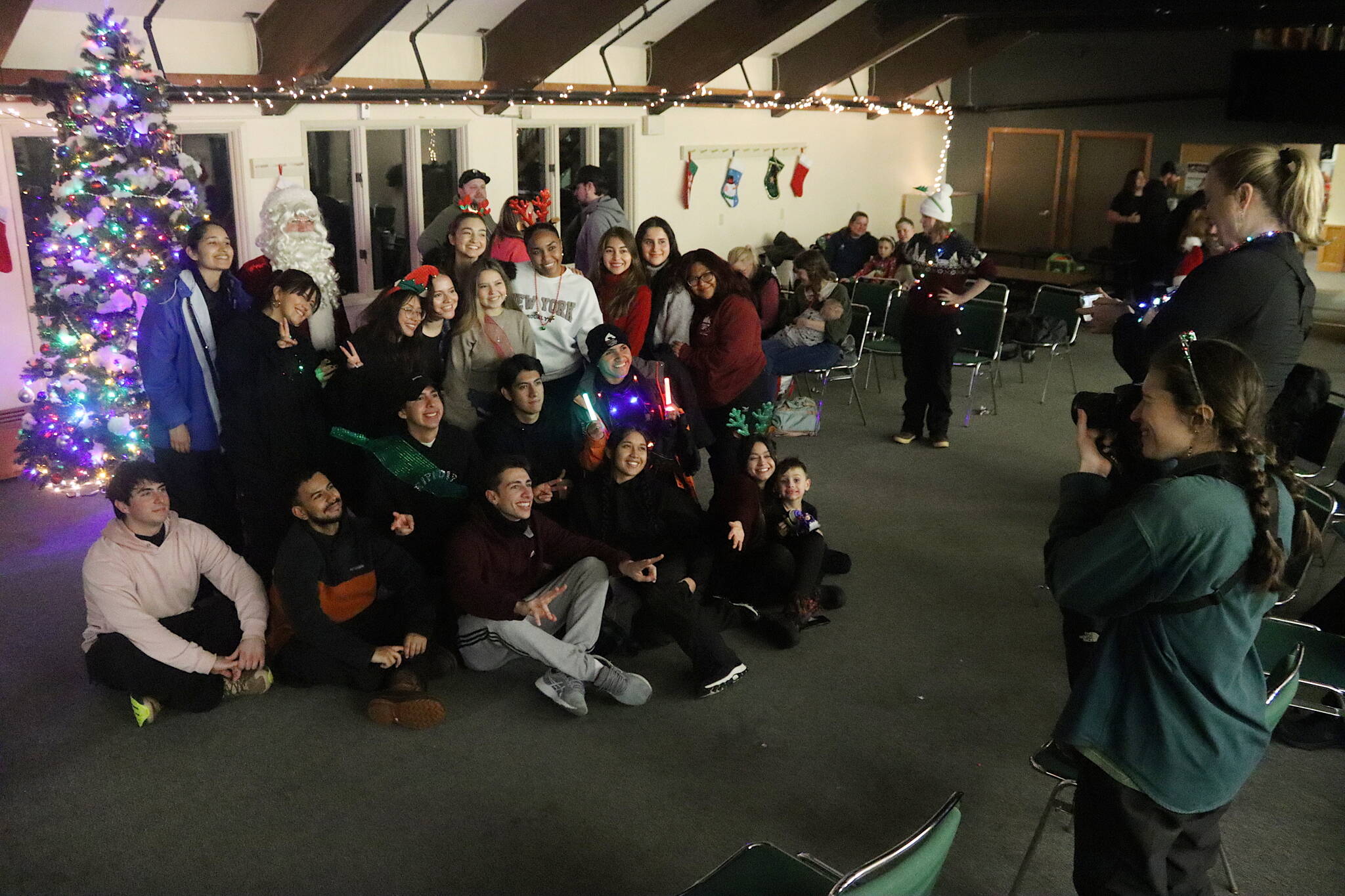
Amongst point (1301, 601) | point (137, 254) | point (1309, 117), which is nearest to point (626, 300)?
point (137, 254)

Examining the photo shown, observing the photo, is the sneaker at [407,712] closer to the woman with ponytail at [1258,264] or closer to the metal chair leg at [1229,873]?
the metal chair leg at [1229,873]

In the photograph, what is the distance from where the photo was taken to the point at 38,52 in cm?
596

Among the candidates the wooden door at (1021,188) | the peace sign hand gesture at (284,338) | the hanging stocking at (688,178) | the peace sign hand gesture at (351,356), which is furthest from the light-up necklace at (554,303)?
the wooden door at (1021,188)

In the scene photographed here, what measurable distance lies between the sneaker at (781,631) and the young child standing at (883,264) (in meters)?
5.06

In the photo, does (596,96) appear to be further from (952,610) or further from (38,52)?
(952,610)

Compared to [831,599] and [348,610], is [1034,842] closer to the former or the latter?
[831,599]

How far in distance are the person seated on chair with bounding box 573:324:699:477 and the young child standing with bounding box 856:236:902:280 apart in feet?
14.8

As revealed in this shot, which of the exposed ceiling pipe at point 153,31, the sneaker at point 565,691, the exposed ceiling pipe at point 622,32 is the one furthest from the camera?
the exposed ceiling pipe at point 622,32

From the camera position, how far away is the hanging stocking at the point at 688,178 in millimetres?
10281

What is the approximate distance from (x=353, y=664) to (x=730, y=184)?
25.4ft

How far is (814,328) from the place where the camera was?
722cm

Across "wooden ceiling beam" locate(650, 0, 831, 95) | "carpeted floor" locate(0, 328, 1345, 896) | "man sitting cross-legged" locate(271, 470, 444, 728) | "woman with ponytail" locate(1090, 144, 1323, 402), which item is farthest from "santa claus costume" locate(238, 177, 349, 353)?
"wooden ceiling beam" locate(650, 0, 831, 95)

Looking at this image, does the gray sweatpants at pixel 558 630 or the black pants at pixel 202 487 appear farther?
the black pants at pixel 202 487

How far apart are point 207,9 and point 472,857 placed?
5429 mm
